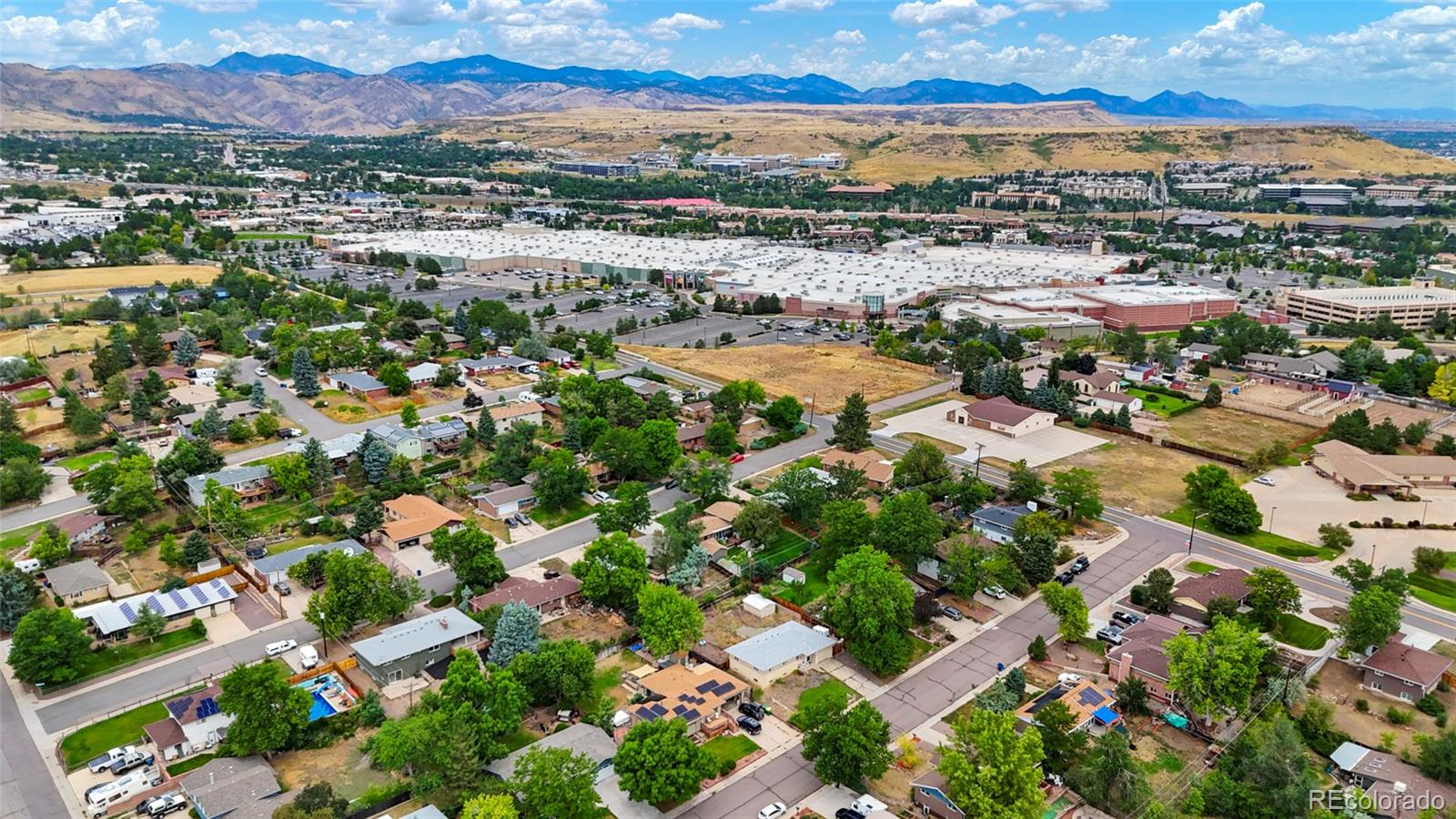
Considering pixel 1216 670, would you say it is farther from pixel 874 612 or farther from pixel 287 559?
pixel 287 559

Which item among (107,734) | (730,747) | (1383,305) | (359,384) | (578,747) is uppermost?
(1383,305)

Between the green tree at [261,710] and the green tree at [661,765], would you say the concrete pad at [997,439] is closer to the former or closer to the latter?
the green tree at [661,765]

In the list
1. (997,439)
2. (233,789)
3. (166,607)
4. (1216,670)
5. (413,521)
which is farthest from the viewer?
(997,439)

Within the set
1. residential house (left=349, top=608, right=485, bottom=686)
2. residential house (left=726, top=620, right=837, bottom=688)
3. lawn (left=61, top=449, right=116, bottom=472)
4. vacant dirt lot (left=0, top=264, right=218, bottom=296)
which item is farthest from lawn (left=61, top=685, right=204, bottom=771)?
vacant dirt lot (left=0, top=264, right=218, bottom=296)

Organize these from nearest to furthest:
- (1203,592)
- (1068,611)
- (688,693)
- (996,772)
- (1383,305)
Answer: (996,772) → (688,693) → (1068,611) → (1203,592) → (1383,305)

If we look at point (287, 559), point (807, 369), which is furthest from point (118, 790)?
point (807, 369)

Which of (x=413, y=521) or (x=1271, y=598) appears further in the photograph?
(x=413, y=521)

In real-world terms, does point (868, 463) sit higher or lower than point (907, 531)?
lower
